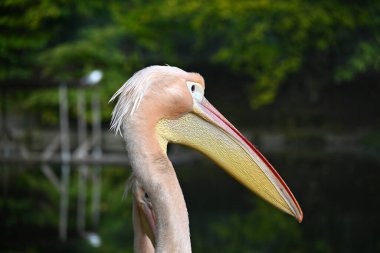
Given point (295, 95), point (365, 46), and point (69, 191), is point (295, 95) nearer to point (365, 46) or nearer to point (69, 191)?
point (365, 46)

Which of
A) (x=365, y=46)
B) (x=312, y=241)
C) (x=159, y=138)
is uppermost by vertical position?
(x=365, y=46)

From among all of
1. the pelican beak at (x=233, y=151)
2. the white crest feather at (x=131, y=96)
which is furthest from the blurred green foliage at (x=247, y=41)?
the white crest feather at (x=131, y=96)

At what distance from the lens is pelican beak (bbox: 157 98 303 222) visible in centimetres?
268

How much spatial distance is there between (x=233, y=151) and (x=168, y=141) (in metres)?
0.20

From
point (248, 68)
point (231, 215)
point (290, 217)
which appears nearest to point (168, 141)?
point (231, 215)

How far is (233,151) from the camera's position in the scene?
2686 millimetres

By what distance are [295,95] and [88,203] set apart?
13233mm

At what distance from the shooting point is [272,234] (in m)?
8.93

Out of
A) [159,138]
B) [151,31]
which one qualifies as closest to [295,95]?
[151,31]

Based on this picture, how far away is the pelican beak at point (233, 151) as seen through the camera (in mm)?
2676

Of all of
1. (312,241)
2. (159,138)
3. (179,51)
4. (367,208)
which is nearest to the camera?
(159,138)

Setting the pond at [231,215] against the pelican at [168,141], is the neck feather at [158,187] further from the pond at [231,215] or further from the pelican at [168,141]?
the pond at [231,215]

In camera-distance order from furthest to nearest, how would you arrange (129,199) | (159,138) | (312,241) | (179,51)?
(179,51) → (129,199) → (312,241) → (159,138)

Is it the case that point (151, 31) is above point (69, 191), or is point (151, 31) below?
above
